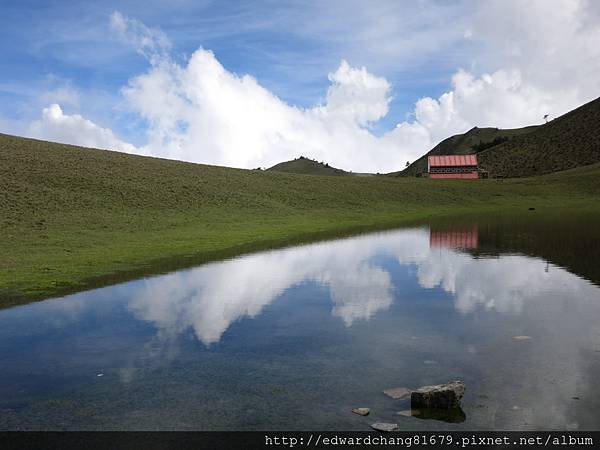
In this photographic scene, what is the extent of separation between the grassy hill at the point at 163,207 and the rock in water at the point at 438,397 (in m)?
16.7

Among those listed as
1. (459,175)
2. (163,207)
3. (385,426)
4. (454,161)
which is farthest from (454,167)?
(385,426)

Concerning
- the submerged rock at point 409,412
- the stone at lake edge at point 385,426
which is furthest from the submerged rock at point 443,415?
the stone at lake edge at point 385,426

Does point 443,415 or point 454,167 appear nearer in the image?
point 443,415

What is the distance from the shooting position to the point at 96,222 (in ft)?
162

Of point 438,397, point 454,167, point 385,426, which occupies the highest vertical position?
point 454,167

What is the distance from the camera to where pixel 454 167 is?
151750mm

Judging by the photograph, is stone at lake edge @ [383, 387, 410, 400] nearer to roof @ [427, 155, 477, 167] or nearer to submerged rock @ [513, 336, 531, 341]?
submerged rock @ [513, 336, 531, 341]

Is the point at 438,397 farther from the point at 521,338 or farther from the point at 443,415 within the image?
the point at 521,338

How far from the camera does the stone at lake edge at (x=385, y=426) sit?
9273 mm

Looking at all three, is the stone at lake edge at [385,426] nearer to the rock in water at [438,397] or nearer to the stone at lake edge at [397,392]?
the rock in water at [438,397]

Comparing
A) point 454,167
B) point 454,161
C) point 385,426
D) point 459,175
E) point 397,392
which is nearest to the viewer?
point 385,426

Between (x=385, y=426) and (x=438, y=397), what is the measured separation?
4.38 ft

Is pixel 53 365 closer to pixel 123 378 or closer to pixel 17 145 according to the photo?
pixel 123 378

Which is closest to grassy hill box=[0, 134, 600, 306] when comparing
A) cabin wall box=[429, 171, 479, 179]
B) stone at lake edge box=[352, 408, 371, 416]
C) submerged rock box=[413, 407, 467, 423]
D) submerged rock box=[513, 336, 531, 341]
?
stone at lake edge box=[352, 408, 371, 416]
